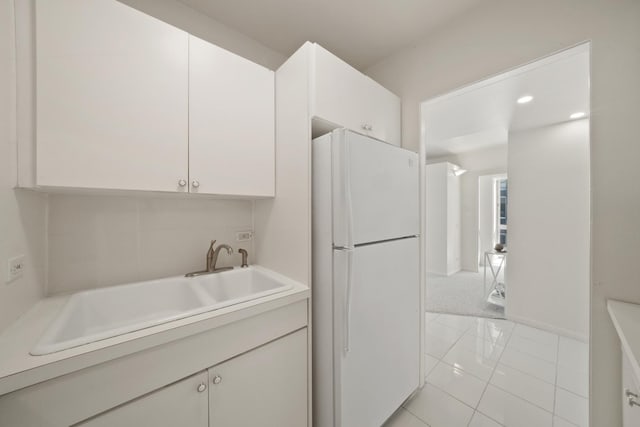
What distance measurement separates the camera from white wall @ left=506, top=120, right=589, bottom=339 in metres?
2.44

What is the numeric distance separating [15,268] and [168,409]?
792 millimetres

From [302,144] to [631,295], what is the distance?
174cm

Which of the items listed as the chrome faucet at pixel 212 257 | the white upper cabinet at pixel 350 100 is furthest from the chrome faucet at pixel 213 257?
the white upper cabinet at pixel 350 100

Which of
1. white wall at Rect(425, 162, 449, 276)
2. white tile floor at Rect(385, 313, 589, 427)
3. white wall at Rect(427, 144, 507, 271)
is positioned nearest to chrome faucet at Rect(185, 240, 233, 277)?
white tile floor at Rect(385, 313, 589, 427)

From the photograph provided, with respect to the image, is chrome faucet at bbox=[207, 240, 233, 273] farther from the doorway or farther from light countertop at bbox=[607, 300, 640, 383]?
light countertop at bbox=[607, 300, 640, 383]

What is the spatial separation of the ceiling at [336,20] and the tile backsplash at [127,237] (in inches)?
50.9

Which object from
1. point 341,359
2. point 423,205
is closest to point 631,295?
point 423,205

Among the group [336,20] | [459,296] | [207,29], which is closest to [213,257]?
[207,29]

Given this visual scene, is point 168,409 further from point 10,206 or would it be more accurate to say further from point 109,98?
point 109,98

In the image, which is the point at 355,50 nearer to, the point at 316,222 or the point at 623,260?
the point at 316,222

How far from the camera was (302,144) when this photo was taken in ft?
4.26

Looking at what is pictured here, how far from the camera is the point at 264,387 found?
106 cm

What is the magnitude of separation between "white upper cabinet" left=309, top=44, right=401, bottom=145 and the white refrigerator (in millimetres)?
239

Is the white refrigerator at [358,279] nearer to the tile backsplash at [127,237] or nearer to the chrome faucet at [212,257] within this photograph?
the chrome faucet at [212,257]
